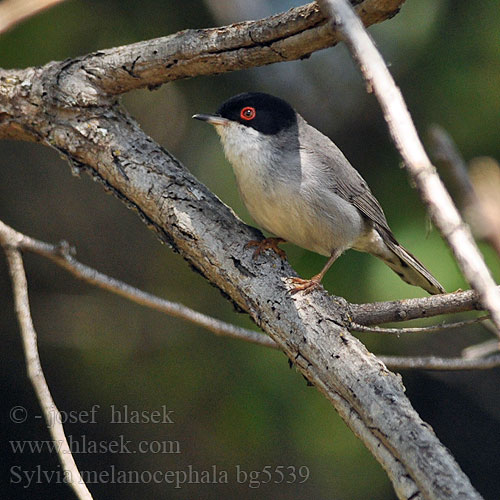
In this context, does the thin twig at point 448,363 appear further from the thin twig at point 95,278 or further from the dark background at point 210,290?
the dark background at point 210,290

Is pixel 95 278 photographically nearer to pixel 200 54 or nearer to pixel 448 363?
pixel 200 54

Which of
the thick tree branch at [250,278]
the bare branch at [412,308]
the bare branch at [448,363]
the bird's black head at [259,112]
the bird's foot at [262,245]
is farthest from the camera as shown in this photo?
the bird's black head at [259,112]

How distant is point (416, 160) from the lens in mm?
1491

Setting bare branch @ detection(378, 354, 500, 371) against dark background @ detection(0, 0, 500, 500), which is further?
dark background @ detection(0, 0, 500, 500)

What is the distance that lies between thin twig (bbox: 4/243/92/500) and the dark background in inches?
103

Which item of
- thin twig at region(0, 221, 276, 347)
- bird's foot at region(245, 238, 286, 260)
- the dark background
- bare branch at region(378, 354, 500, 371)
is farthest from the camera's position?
the dark background

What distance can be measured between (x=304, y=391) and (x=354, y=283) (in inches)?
35.0

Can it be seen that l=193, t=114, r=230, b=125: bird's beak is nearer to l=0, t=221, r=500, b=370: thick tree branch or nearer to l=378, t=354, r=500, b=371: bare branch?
l=0, t=221, r=500, b=370: thick tree branch

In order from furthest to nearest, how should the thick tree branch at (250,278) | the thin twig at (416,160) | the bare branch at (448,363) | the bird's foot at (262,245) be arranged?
the bird's foot at (262,245)
the bare branch at (448,363)
the thick tree branch at (250,278)
the thin twig at (416,160)

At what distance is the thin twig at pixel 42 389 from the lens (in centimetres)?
235

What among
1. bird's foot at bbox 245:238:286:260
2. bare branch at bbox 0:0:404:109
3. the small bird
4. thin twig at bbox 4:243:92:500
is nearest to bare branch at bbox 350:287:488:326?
bird's foot at bbox 245:238:286:260

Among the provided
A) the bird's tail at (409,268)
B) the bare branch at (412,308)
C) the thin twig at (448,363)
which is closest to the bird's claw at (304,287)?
the bare branch at (412,308)

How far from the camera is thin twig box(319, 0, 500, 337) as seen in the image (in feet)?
4.12

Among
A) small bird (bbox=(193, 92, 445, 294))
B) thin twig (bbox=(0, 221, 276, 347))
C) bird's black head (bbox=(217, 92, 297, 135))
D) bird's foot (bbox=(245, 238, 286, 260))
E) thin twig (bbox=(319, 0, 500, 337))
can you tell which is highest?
bird's black head (bbox=(217, 92, 297, 135))
